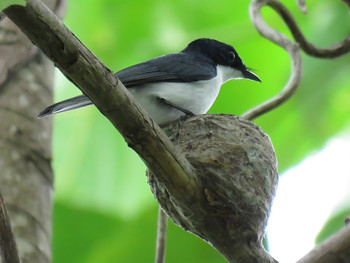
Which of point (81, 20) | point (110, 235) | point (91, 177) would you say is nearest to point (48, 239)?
point (110, 235)

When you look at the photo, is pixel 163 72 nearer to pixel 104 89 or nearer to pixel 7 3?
pixel 104 89

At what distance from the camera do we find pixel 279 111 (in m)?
4.89

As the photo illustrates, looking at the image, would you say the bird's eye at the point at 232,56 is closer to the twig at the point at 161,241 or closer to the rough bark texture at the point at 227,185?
A: the rough bark texture at the point at 227,185

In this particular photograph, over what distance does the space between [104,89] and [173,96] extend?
1709 mm

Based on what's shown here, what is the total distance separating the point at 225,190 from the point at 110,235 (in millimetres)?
1880

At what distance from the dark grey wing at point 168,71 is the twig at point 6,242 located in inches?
62.2

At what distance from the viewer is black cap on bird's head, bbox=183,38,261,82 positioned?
4344 mm

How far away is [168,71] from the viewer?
3736mm

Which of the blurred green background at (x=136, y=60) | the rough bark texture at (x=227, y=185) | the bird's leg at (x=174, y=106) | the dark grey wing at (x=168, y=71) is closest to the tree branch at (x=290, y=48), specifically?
the rough bark texture at (x=227, y=185)

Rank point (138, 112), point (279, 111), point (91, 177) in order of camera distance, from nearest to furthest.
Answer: point (138, 112) < point (279, 111) < point (91, 177)

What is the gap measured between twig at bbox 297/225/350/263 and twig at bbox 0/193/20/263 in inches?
35.9

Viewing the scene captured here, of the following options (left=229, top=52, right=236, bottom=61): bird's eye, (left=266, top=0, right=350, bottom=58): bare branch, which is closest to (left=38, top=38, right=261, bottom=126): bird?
(left=229, top=52, right=236, bottom=61): bird's eye

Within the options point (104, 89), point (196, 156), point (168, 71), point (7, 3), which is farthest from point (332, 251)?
point (168, 71)

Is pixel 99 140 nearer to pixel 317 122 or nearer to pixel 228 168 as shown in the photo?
pixel 317 122
